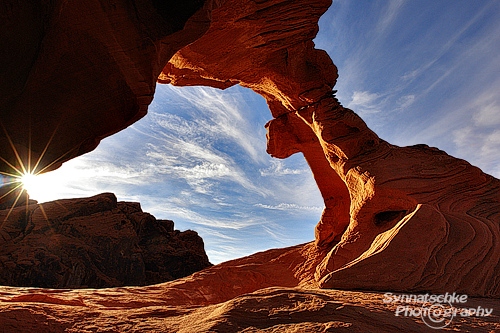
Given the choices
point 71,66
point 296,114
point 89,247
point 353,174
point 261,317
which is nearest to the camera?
point 261,317

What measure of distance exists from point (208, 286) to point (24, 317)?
10579mm

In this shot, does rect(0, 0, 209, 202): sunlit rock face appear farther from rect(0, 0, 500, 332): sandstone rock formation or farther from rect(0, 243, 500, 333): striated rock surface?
rect(0, 243, 500, 333): striated rock surface

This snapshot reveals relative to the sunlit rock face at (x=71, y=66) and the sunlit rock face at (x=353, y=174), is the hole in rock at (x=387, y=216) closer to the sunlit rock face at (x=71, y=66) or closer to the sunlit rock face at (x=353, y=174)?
the sunlit rock face at (x=353, y=174)

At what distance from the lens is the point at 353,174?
12484 millimetres

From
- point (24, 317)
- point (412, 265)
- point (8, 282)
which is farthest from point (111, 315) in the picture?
point (8, 282)

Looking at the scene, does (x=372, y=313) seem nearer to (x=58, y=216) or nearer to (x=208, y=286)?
(x=208, y=286)

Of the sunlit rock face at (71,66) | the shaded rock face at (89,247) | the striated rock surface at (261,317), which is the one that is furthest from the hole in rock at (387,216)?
the shaded rock face at (89,247)

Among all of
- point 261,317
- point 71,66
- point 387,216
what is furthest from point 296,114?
point 261,317

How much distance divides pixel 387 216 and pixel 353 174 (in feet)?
7.39

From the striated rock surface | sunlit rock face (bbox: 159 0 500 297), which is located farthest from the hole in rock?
the striated rock surface

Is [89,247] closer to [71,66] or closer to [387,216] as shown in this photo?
[71,66]

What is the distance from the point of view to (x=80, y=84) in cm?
621

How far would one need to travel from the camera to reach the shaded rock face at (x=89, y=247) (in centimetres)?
1834

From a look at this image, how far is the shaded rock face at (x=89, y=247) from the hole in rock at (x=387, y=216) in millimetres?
16625
